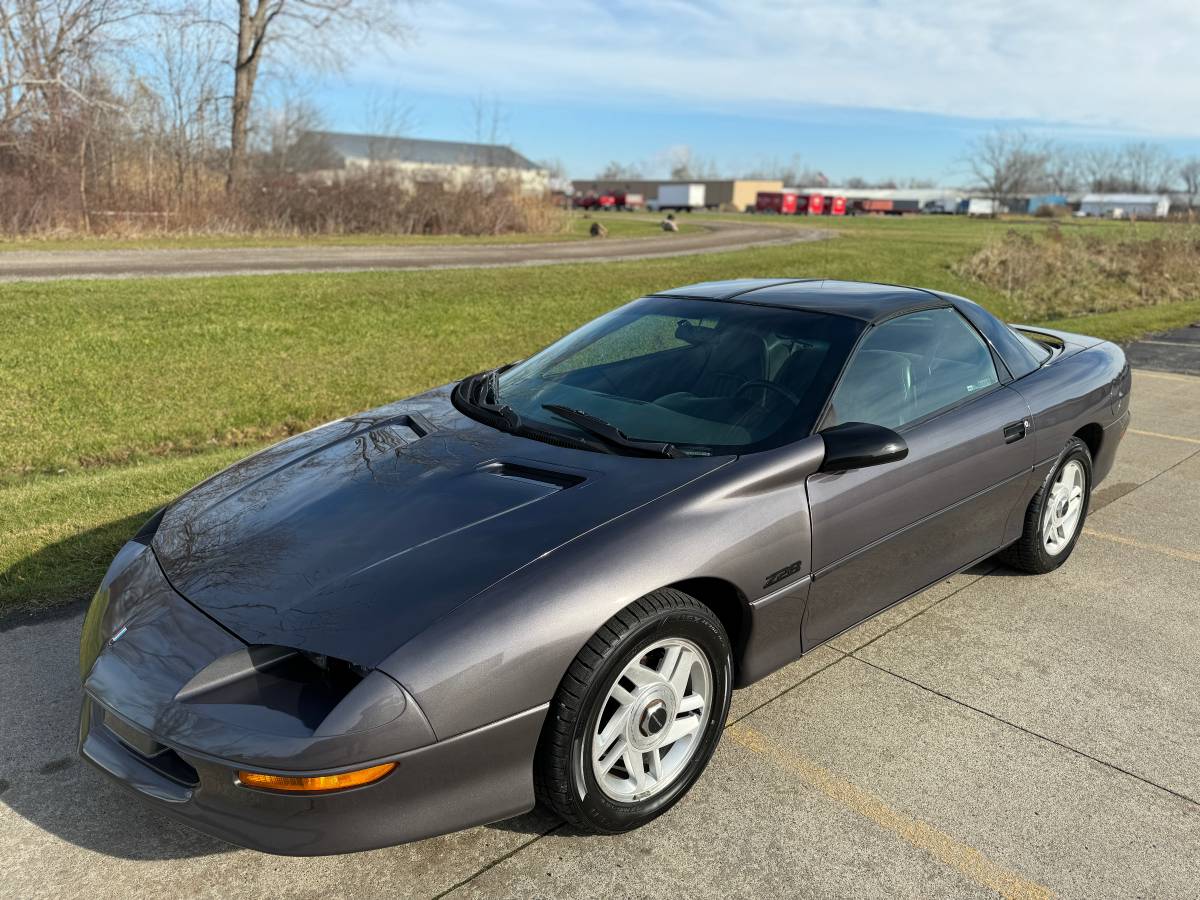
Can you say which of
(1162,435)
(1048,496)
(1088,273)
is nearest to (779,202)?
(1088,273)

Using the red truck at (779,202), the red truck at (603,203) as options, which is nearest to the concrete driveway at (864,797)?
the red truck at (603,203)

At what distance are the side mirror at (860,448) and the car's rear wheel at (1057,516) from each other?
151 centimetres

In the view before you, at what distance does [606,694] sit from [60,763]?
5.97ft

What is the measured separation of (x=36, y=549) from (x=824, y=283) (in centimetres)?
404

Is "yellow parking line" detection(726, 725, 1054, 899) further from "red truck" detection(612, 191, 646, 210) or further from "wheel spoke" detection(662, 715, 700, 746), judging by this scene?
"red truck" detection(612, 191, 646, 210)

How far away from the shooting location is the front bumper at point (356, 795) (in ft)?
6.81

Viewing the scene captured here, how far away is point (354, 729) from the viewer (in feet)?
6.71

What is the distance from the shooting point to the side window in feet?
10.9

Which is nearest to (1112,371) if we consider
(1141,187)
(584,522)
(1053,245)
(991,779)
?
(991,779)

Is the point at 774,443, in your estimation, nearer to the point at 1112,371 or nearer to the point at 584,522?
the point at 584,522

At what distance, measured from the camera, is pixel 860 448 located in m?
2.96

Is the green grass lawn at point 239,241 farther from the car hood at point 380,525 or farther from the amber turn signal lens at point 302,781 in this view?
the amber turn signal lens at point 302,781

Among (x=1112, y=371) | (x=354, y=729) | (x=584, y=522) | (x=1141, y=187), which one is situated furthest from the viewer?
(x=1141, y=187)

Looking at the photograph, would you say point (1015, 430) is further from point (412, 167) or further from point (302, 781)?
point (412, 167)
